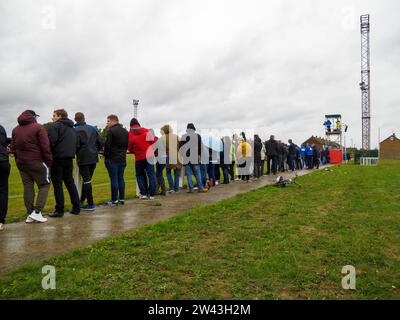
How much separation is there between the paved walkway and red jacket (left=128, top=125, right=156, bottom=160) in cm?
133

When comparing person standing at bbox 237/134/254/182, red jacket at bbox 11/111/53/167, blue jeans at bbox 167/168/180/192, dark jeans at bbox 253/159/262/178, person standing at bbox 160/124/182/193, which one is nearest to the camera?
red jacket at bbox 11/111/53/167

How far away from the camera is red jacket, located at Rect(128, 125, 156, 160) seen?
9.88m

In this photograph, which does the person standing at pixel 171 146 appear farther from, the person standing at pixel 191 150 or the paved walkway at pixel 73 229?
the paved walkway at pixel 73 229

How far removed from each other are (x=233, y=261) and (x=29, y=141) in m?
4.41

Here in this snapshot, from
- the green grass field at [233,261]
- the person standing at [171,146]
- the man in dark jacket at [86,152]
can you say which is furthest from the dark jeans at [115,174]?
the green grass field at [233,261]

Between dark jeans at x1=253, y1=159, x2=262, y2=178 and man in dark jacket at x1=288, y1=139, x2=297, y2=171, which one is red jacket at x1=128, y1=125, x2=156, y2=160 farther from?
man in dark jacket at x1=288, y1=139, x2=297, y2=171

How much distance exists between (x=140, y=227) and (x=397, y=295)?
3.97 meters

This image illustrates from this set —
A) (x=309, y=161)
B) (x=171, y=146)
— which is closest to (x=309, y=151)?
(x=309, y=161)

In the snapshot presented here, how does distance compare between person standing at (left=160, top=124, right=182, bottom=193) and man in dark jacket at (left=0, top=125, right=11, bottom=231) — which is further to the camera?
person standing at (left=160, top=124, right=182, bottom=193)

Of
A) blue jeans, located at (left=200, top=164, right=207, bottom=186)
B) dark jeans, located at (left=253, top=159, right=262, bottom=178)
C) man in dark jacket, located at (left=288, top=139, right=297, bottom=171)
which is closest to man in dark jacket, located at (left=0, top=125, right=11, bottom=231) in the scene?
blue jeans, located at (left=200, top=164, right=207, bottom=186)

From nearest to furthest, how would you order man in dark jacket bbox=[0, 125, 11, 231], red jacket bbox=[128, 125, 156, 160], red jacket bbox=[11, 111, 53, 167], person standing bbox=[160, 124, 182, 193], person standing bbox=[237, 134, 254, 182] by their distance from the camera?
man in dark jacket bbox=[0, 125, 11, 231] → red jacket bbox=[11, 111, 53, 167] → red jacket bbox=[128, 125, 156, 160] → person standing bbox=[160, 124, 182, 193] → person standing bbox=[237, 134, 254, 182]

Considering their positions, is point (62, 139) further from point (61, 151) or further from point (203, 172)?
point (203, 172)

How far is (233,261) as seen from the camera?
4.48m

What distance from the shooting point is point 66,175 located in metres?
7.65
